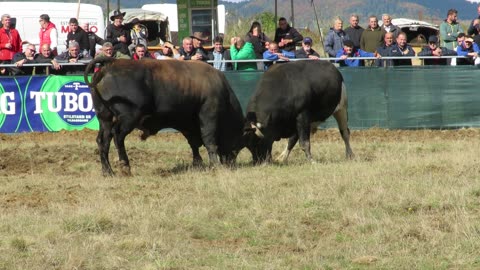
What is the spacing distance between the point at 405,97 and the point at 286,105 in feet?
16.4

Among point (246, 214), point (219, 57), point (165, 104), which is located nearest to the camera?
point (246, 214)

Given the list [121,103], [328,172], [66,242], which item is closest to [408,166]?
[328,172]

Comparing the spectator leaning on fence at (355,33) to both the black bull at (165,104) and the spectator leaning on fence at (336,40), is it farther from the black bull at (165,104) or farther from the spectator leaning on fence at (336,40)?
the black bull at (165,104)

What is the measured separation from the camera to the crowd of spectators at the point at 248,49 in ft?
67.7

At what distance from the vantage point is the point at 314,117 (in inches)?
663

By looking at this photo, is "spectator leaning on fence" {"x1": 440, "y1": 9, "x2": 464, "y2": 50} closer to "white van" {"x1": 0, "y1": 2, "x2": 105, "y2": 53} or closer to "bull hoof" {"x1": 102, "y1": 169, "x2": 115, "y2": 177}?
"bull hoof" {"x1": 102, "y1": 169, "x2": 115, "y2": 177}

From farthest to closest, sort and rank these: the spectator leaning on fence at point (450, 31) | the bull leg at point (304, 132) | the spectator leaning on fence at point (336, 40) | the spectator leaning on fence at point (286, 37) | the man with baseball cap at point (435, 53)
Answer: the spectator leaning on fence at point (450, 31), the spectator leaning on fence at point (286, 37), the spectator leaning on fence at point (336, 40), the man with baseball cap at point (435, 53), the bull leg at point (304, 132)

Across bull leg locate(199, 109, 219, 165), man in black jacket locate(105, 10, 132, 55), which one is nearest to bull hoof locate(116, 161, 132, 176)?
bull leg locate(199, 109, 219, 165)

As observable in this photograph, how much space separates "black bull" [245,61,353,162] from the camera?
16281 millimetres

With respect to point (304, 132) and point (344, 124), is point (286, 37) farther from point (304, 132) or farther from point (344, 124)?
point (304, 132)

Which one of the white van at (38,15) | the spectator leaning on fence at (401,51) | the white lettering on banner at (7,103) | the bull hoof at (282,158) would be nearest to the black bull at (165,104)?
the bull hoof at (282,158)

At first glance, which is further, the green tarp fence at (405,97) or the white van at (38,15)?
the white van at (38,15)

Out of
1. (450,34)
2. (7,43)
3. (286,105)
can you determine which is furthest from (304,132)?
(7,43)

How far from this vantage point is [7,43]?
2120 centimetres
